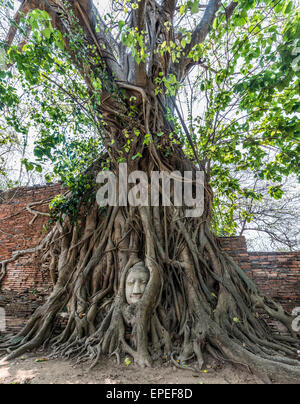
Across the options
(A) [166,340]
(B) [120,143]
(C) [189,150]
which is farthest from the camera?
(C) [189,150]

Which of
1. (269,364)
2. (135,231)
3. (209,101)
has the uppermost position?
(209,101)

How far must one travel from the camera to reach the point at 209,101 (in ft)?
11.0

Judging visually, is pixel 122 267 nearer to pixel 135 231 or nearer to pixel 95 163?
pixel 135 231

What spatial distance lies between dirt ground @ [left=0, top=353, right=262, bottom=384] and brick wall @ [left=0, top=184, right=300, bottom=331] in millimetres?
1670

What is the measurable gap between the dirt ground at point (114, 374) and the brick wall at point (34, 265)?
1670mm

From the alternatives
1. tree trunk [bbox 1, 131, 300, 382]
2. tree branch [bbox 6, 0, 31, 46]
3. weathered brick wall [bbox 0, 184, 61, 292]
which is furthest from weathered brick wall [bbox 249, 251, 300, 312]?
tree branch [bbox 6, 0, 31, 46]

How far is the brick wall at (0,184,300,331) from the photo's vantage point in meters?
3.69

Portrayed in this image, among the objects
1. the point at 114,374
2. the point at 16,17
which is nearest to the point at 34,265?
the point at 114,374

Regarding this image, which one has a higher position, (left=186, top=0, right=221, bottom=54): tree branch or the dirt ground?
(left=186, top=0, right=221, bottom=54): tree branch

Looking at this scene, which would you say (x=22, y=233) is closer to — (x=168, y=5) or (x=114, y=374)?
(x=114, y=374)

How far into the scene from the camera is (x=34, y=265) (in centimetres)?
439

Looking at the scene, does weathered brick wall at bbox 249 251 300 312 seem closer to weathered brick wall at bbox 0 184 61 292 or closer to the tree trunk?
the tree trunk
